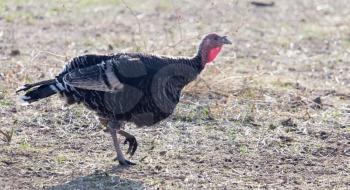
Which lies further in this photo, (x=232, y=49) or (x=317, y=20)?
(x=317, y=20)

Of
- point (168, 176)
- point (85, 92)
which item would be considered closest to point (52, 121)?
point (85, 92)

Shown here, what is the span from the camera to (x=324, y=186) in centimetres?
600

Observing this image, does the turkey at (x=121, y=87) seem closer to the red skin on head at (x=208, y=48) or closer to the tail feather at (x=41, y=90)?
the tail feather at (x=41, y=90)

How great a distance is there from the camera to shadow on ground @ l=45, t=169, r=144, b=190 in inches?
227

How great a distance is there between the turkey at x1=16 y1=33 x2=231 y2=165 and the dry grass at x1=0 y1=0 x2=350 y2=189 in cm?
37

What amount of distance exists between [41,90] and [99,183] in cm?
90

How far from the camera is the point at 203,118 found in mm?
7578

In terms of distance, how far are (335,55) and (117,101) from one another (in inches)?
202

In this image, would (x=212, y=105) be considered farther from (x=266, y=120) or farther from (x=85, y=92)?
(x=85, y=92)

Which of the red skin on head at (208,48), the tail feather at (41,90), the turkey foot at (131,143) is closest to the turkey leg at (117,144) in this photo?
the turkey foot at (131,143)

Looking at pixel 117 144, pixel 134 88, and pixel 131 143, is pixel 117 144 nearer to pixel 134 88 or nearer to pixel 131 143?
pixel 131 143

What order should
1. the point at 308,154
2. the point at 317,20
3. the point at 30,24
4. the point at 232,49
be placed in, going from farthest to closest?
the point at 317,20
the point at 30,24
the point at 232,49
the point at 308,154

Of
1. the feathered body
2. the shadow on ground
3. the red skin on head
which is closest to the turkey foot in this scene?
the feathered body

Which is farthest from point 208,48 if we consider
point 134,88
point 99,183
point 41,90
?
point 99,183
